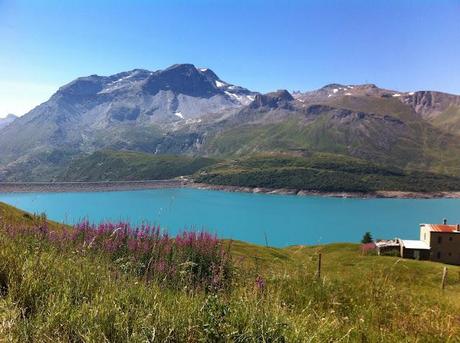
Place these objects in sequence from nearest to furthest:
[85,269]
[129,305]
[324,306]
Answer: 1. [129,305]
2. [85,269]
3. [324,306]

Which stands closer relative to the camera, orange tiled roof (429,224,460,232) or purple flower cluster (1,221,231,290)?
purple flower cluster (1,221,231,290)

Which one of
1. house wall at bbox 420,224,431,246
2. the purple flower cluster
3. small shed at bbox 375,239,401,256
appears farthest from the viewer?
house wall at bbox 420,224,431,246

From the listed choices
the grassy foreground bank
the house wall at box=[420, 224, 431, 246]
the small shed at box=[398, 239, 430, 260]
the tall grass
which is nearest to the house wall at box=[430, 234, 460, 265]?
the house wall at box=[420, 224, 431, 246]

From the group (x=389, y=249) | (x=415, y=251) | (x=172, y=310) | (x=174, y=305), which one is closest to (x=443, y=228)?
(x=415, y=251)

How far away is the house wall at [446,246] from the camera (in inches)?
2699

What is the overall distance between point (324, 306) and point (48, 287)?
5.93 meters

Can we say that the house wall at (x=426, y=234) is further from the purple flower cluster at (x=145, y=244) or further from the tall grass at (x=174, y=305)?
the purple flower cluster at (x=145, y=244)

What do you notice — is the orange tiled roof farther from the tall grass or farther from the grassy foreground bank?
the grassy foreground bank

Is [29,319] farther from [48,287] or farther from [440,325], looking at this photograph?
[440,325]

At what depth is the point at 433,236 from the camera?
69000 mm

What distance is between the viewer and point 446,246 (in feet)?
226

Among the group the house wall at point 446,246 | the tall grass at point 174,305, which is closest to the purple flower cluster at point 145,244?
the tall grass at point 174,305

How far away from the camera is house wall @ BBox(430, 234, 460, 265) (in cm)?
6856

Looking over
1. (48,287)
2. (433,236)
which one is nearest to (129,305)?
(48,287)
